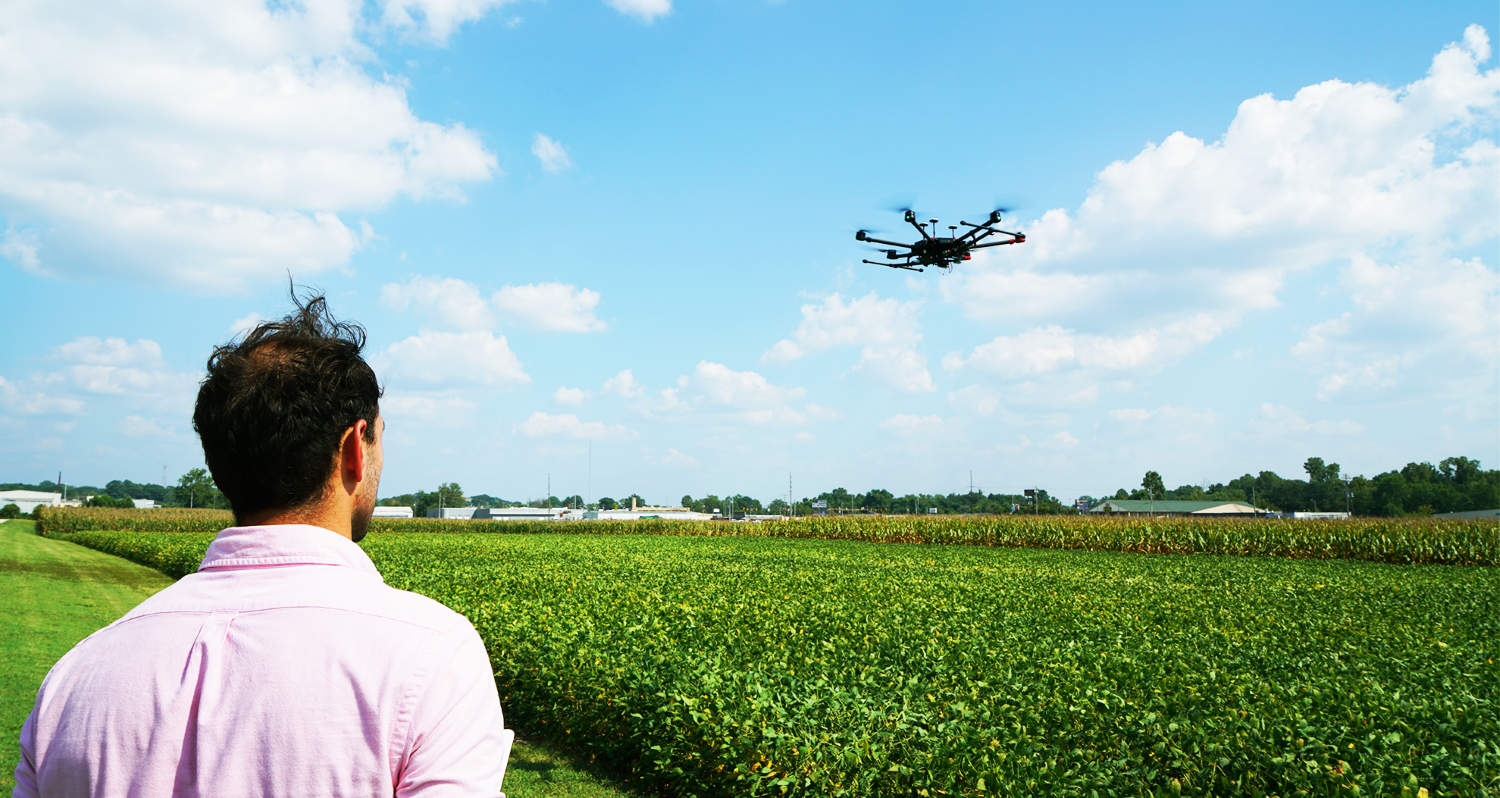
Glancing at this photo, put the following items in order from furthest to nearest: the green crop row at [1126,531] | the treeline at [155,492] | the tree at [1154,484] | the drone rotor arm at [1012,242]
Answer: the tree at [1154,484]
the treeline at [155,492]
the green crop row at [1126,531]
the drone rotor arm at [1012,242]

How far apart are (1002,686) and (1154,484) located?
138 meters

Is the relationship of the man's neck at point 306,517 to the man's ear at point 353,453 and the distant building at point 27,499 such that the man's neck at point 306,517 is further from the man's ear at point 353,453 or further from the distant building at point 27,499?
the distant building at point 27,499

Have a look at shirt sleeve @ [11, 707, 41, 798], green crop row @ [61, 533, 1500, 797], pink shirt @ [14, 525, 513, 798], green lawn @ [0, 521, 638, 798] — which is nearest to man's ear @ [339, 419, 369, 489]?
pink shirt @ [14, 525, 513, 798]

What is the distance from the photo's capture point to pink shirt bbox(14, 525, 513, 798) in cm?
128

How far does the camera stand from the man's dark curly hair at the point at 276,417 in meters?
1.51

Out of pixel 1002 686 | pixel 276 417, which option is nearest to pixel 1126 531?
pixel 1002 686

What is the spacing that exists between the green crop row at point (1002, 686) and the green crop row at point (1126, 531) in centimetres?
1582

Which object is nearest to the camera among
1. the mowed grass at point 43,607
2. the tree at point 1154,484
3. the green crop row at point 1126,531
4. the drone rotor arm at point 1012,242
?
the mowed grass at point 43,607

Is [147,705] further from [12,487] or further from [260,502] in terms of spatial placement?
[12,487]

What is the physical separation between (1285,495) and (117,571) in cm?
14018

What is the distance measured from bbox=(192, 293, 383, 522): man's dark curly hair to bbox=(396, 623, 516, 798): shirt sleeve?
1.64 feet

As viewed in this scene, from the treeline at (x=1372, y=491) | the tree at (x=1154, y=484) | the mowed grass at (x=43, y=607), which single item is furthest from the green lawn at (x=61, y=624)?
the tree at (x=1154, y=484)

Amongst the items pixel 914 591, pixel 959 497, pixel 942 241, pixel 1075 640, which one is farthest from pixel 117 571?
→ pixel 959 497

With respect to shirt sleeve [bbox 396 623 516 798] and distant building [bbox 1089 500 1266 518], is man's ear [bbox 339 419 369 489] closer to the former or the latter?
shirt sleeve [bbox 396 623 516 798]
